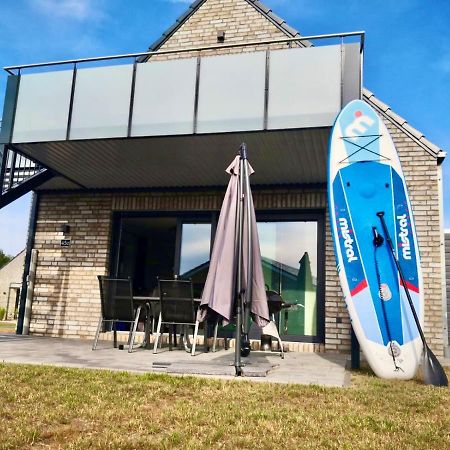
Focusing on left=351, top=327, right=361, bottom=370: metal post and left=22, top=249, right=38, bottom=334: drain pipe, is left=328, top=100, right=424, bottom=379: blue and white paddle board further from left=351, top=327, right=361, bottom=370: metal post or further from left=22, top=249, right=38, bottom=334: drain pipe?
left=22, top=249, right=38, bottom=334: drain pipe

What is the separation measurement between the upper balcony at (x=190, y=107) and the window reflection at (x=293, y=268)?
114 cm

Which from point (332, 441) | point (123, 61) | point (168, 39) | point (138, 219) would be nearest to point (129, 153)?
point (123, 61)

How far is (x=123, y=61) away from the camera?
273 inches

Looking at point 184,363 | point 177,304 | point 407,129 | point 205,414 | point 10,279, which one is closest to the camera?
point 205,414

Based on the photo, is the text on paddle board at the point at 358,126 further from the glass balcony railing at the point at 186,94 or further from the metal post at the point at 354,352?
the metal post at the point at 354,352

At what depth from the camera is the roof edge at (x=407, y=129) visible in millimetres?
7676

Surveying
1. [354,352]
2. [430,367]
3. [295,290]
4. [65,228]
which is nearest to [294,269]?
[295,290]

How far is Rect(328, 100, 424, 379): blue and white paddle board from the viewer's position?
481 centimetres

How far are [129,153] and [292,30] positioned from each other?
378 cm

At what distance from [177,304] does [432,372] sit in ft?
9.57

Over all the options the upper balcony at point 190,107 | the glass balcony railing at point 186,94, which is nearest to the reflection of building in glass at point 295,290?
the upper balcony at point 190,107

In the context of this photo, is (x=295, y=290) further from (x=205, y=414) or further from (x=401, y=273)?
(x=205, y=414)

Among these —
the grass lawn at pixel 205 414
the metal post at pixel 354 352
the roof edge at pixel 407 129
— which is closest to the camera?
the grass lawn at pixel 205 414

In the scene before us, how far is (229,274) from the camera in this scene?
4578 millimetres
